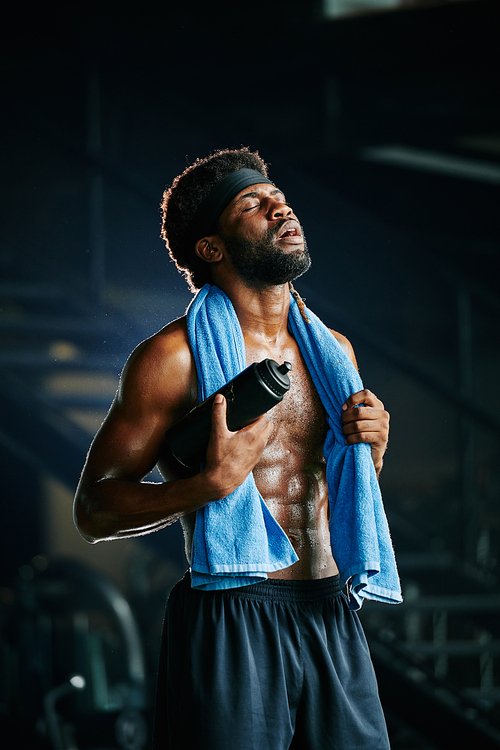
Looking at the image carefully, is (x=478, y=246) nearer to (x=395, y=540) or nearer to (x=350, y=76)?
(x=350, y=76)

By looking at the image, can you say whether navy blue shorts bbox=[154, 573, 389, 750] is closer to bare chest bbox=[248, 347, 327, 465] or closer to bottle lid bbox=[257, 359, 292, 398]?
bare chest bbox=[248, 347, 327, 465]

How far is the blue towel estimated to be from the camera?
3.79 ft

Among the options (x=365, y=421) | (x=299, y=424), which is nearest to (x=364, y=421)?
(x=365, y=421)

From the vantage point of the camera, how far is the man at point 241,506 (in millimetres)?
1133

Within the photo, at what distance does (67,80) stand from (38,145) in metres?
0.36

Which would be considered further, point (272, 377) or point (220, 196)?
point (220, 196)

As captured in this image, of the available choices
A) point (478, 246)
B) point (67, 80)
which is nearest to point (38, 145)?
point (67, 80)

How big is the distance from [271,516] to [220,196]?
591 mm

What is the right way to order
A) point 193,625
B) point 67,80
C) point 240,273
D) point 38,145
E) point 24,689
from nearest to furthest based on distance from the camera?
1. point 193,625
2. point 240,273
3. point 38,145
4. point 67,80
5. point 24,689

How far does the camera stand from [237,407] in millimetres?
1075

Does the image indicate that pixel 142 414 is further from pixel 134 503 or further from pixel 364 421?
pixel 364 421

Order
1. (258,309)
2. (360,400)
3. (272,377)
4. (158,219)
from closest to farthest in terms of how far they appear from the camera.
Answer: (272,377) < (360,400) < (258,309) < (158,219)

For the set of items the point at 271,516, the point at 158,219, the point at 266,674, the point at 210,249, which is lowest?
the point at 266,674

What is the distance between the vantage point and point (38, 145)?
6.95ft
